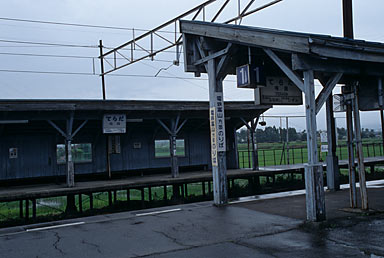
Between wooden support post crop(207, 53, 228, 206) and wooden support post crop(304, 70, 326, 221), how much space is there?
3.07 metres

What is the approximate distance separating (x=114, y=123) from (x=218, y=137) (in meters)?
9.36

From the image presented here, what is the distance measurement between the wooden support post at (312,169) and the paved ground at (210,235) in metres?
0.35

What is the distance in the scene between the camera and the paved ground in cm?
596

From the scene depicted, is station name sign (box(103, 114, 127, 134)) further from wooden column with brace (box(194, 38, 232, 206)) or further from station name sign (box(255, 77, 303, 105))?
station name sign (box(255, 77, 303, 105))

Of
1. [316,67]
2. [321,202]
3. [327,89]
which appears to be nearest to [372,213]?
[321,202]

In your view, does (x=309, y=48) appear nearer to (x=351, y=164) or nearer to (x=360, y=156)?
(x=360, y=156)

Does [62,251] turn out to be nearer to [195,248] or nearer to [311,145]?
[195,248]

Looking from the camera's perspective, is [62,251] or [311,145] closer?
[62,251]

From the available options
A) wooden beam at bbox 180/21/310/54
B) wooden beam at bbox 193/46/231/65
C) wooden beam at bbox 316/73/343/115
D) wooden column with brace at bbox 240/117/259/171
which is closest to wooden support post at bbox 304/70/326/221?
wooden beam at bbox 316/73/343/115

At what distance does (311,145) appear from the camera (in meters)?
7.67

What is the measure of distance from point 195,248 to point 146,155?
16.2m

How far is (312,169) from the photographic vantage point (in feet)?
25.1

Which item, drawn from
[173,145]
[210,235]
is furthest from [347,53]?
[173,145]

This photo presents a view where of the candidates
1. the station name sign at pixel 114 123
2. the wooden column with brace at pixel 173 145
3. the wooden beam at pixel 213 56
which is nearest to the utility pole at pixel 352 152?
the wooden beam at pixel 213 56
